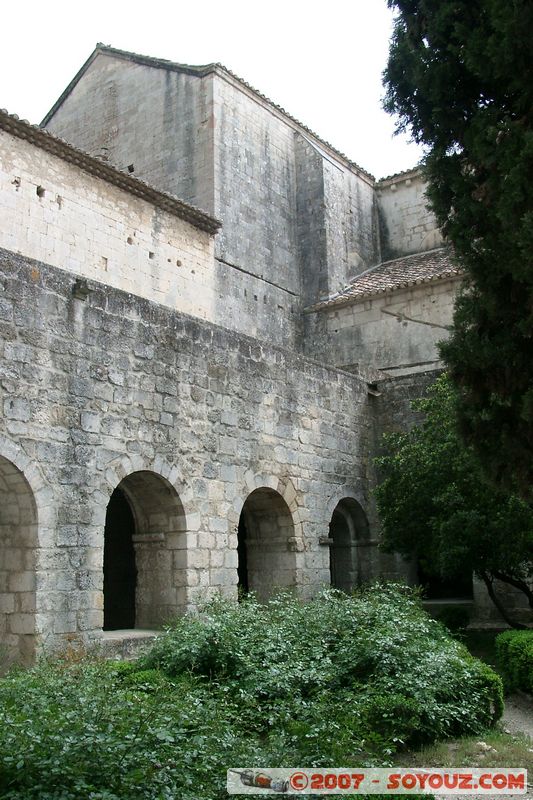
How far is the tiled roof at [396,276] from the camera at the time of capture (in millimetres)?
16562

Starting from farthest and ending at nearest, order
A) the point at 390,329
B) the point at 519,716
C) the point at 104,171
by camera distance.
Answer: the point at 390,329 → the point at 104,171 → the point at 519,716

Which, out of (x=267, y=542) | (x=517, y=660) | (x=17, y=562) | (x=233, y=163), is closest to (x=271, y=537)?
(x=267, y=542)

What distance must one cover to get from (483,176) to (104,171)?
9430 millimetres

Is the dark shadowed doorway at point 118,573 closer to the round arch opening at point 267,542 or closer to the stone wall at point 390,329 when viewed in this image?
the round arch opening at point 267,542

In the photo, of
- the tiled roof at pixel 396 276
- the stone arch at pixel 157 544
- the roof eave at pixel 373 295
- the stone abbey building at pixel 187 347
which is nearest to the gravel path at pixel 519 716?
the stone abbey building at pixel 187 347

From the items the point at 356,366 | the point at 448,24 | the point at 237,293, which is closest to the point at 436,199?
the point at 448,24

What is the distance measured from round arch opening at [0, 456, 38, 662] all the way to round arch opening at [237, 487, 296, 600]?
3.55m

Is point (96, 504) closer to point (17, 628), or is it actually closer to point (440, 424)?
point (17, 628)

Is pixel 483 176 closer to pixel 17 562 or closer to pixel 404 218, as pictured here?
pixel 17 562

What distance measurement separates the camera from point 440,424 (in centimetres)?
1016

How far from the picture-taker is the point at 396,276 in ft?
59.2

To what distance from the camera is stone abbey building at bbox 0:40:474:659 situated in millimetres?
7277

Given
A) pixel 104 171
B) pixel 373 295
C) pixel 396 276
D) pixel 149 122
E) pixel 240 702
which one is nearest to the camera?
pixel 240 702

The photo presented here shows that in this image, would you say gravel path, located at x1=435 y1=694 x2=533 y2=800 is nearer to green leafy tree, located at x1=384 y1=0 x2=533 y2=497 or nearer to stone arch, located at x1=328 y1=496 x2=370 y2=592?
green leafy tree, located at x1=384 y1=0 x2=533 y2=497
